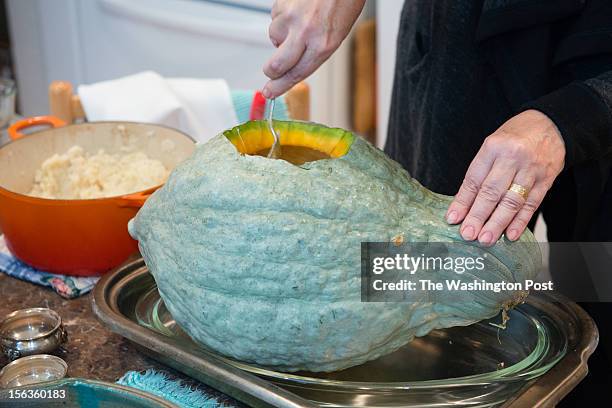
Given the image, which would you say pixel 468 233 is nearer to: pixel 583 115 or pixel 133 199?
pixel 583 115

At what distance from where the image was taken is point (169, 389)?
2.49 ft

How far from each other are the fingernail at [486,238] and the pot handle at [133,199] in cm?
42

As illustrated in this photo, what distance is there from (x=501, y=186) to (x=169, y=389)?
0.38 m

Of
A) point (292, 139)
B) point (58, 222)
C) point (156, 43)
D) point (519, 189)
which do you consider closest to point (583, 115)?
point (519, 189)

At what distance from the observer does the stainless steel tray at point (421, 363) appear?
695mm

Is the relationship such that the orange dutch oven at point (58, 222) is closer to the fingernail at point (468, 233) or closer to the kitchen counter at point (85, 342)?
the kitchen counter at point (85, 342)

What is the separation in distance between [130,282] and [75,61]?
1868 millimetres

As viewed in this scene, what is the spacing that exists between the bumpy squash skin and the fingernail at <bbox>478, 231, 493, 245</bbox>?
1 cm

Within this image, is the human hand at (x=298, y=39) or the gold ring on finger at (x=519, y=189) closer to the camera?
the gold ring on finger at (x=519, y=189)

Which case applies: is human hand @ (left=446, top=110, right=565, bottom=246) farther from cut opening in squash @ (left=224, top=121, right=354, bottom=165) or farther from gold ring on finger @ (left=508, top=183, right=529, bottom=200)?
cut opening in squash @ (left=224, top=121, right=354, bottom=165)

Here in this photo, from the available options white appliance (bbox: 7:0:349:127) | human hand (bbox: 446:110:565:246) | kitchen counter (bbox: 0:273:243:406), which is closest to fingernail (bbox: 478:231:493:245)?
human hand (bbox: 446:110:565:246)

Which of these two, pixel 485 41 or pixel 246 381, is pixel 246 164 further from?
→ pixel 485 41

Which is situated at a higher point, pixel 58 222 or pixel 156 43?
pixel 58 222

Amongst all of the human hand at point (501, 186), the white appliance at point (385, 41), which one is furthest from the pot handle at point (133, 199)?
the white appliance at point (385, 41)
